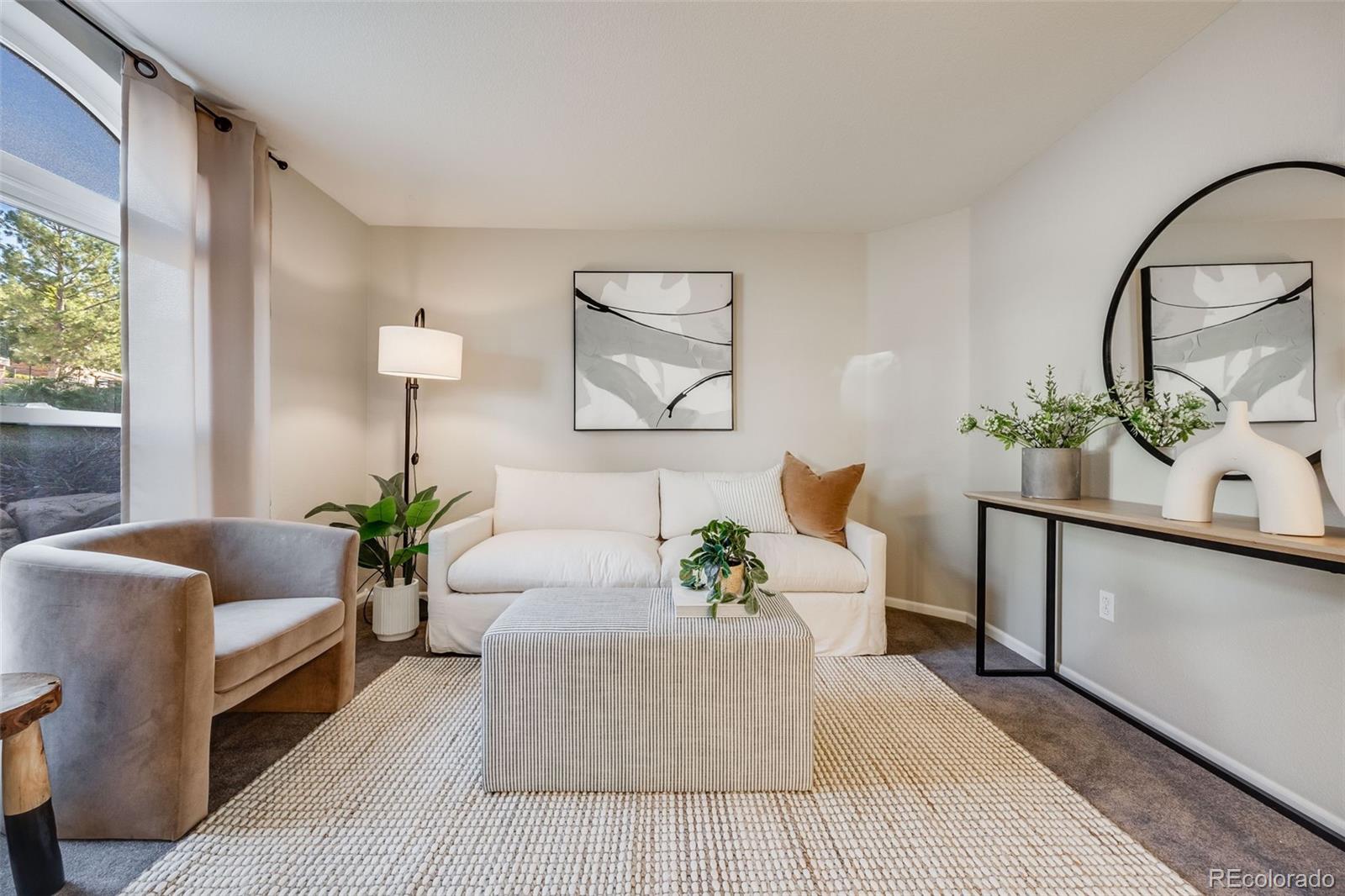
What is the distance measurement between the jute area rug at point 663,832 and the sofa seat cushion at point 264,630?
1.14 ft

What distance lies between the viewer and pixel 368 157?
2471 mm

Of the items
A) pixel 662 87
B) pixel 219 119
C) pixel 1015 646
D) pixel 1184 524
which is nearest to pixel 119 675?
pixel 219 119

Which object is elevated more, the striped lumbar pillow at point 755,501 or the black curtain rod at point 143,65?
the black curtain rod at point 143,65

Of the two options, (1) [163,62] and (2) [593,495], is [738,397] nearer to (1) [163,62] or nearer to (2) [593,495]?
(2) [593,495]

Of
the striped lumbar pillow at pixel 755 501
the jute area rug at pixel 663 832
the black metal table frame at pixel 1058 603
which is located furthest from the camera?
the striped lumbar pillow at pixel 755 501

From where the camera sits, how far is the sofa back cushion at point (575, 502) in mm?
2938

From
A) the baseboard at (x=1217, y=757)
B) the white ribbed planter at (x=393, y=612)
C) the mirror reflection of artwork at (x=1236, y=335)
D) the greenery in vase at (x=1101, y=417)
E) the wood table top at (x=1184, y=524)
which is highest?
the mirror reflection of artwork at (x=1236, y=335)

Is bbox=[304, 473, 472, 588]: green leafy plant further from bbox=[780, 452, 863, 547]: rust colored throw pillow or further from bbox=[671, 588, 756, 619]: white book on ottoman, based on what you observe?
bbox=[780, 452, 863, 547]: rust colored throw pillow

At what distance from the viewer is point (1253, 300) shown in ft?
5.14

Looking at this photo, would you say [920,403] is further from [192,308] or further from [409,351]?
[192,308]

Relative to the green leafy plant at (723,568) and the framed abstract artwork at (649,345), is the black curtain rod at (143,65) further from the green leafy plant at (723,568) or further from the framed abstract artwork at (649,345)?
the green leafy plant at (723,568)

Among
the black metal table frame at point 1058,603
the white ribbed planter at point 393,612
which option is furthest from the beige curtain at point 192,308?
the black metal table frame at point 1058,603

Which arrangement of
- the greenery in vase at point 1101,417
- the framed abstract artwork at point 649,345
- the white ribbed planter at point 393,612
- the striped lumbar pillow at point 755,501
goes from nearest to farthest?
1. the greenery in vase at point 1101,417
2. the white ribbed planter at point 393,612
3. the striped lumbar pillow at point 755,501
4. the framed abstract artwork at point 649,345

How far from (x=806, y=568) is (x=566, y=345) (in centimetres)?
201
